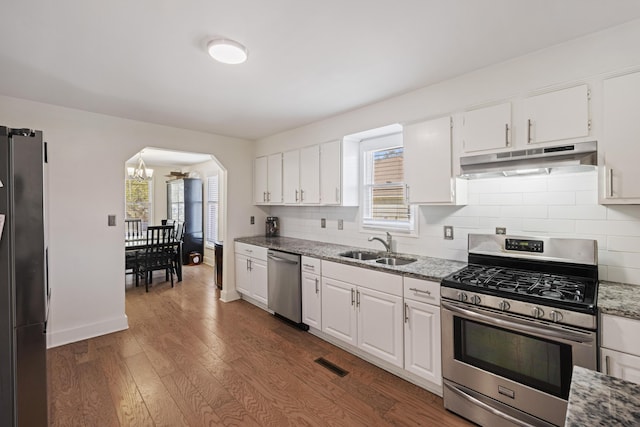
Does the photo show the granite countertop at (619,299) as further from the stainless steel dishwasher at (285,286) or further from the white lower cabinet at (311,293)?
the stainless steel dishwasher at (285,286)

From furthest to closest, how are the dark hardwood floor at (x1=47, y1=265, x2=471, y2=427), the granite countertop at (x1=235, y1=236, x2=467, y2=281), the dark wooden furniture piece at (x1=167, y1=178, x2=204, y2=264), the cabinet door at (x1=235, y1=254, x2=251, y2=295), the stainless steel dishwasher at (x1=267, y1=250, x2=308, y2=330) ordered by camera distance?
the dark wooden furniture piece at (x1=167, y1=178, x2=204, y2=264), the cabinet door at (x1=235, y1=254, x2=251, y2=295), the stainless steel dishwasher at (x1=267, y1=250, x2=308, y2=330), the granite countertop at (x1=235, y1=236, x2=467, y2=281), the dark hardwood floor at (x1=47, y1=265, x2=471, y2=427)

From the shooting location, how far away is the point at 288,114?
334 cm

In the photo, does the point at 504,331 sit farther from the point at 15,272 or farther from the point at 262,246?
the point at 262,246

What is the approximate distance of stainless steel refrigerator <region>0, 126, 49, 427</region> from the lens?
126 centimetres

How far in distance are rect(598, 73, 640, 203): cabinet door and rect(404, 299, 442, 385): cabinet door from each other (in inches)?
50.6

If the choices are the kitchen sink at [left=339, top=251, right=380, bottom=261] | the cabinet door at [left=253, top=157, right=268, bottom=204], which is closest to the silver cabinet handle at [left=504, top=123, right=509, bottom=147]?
the kitchen sink at [left=339, top=251, right=380, bottom=261]

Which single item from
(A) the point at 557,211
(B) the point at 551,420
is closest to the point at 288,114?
(A) the point at 557,211

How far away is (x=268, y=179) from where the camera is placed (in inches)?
171

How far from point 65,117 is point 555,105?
172 inches

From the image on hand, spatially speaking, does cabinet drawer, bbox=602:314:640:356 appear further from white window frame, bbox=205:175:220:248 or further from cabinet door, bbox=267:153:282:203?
white window frame, bbox=205:175:220:248

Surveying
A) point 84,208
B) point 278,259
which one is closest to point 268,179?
point 278,259

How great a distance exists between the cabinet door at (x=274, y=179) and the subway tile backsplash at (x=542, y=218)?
1.89m

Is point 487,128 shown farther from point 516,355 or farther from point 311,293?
point 311,293

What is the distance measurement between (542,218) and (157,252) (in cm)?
535
